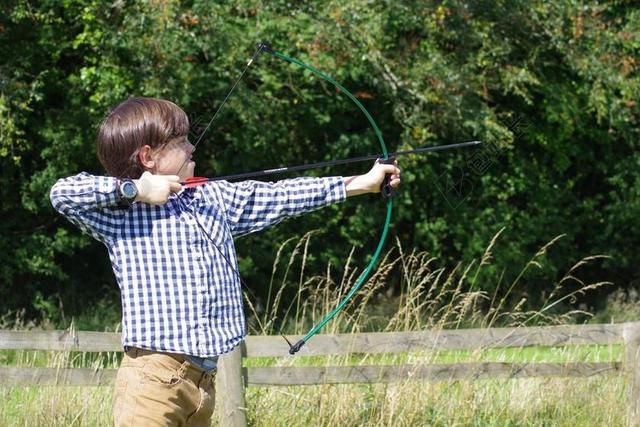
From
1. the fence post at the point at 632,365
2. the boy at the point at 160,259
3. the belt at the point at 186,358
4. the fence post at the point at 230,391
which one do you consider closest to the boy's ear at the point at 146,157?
the boy at the point at 160,259

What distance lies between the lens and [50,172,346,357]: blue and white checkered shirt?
2.88m

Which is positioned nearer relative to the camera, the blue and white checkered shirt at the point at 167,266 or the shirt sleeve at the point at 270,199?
the blue and white checkered shirt at the point at 167,266

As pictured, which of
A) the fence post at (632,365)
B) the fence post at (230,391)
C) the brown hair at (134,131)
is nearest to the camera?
the brown hair at (134,131)

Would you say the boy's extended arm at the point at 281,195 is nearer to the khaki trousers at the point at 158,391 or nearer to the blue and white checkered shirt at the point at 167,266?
the blue and white checkered shirt at the point at 167,266

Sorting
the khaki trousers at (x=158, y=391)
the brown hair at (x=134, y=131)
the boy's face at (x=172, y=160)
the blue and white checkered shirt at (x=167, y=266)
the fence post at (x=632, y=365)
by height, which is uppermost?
the brown hair at (x=134, y=131)

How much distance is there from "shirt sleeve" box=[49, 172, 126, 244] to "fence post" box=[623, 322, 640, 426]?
310cm

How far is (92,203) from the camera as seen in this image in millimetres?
2904

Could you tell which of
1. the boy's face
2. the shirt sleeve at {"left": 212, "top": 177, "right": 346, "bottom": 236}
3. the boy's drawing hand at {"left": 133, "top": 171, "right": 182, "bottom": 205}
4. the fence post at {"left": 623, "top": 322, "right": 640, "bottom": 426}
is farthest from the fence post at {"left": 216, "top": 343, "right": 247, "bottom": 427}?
the fence post at {"left": 623, "top": 322, "right": 640, "bottom": 426}

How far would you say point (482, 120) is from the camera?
9203mm

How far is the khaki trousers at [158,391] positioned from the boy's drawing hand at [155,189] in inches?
16.4

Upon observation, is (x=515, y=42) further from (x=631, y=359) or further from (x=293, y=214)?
(x=293, y=214)

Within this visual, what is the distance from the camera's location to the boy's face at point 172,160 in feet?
9.88

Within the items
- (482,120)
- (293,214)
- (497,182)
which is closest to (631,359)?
(293,214)

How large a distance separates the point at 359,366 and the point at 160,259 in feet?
6.48
